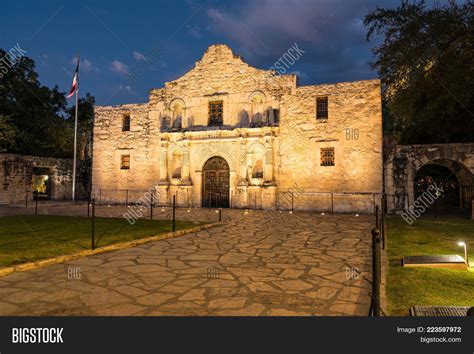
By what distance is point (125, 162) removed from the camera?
21.6 meters

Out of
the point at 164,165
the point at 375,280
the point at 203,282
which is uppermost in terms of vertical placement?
the point at 164,165

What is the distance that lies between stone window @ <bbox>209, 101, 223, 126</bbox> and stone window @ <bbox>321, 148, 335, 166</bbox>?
645cm

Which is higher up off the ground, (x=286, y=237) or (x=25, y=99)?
(x=25, y=99)

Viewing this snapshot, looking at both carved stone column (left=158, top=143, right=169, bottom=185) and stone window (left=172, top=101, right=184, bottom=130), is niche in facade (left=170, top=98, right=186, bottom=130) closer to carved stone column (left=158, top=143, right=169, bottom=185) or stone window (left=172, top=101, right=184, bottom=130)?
stone window (left=172, top=101, right=184, bottom=130)

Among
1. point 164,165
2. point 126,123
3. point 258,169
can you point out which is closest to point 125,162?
point 126,123

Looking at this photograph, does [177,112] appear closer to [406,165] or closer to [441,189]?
[406,165]

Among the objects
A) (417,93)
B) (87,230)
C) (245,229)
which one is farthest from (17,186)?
(417,93)

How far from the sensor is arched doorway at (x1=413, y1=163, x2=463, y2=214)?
18.0m

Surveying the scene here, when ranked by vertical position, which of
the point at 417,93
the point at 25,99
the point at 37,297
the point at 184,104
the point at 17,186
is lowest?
the point at 37,297

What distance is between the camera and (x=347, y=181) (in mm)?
16406

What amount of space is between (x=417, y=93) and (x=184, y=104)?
13586 millimetres

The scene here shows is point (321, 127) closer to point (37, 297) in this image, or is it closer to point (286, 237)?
point (286, 237)

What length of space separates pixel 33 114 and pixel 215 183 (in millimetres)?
19455
